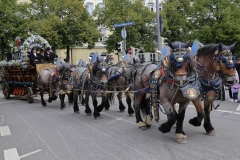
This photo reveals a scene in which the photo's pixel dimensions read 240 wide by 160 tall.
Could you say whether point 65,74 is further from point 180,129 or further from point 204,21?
point 204,21

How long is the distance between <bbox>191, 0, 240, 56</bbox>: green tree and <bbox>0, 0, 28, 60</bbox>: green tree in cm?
1831

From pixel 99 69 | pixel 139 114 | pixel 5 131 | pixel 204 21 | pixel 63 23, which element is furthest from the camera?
pixel 204 21

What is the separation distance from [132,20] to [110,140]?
24065 millimetres

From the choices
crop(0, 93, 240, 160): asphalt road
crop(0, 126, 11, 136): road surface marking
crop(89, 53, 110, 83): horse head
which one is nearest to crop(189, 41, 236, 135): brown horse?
crop(0, 93, 240, 160): asphalt road

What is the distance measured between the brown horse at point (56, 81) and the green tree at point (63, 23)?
1743 centimetres

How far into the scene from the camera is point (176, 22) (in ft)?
105

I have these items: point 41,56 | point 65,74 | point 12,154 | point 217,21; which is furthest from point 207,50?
point 217,21

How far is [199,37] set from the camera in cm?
3047

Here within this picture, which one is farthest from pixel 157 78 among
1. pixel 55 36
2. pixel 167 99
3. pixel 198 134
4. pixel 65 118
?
pixel 55 36

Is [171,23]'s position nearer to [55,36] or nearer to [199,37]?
[199,37]

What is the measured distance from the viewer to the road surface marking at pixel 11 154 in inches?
221

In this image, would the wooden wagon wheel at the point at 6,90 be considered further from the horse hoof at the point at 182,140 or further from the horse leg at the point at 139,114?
the horse hoof at the point at 182,140

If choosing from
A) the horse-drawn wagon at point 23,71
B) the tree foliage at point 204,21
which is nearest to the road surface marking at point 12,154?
the horse-drawn wagon at point 23,71

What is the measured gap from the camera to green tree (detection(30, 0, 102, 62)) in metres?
30.0
